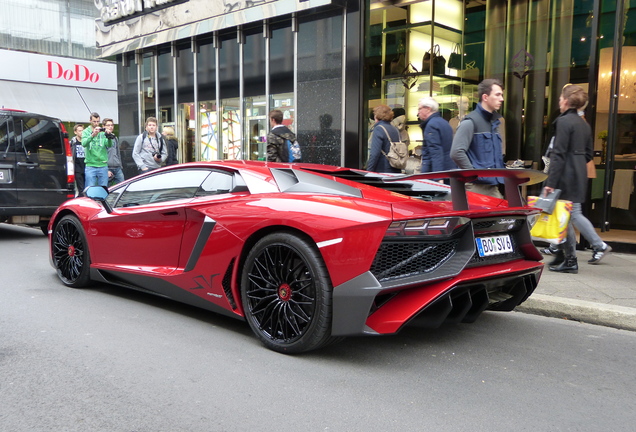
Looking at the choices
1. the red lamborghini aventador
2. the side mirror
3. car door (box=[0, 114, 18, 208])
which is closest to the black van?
car door (box=[0, 114, 18, 208])

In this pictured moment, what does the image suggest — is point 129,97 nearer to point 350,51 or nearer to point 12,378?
point 350,51

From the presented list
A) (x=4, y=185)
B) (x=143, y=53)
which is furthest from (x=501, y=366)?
(x=143, y=53)

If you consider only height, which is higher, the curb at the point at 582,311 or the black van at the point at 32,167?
the black van at the point at 32,167

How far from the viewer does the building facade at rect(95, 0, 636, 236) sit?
8.37 meters

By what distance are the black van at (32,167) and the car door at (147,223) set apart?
429 cm

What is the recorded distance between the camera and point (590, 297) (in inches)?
196

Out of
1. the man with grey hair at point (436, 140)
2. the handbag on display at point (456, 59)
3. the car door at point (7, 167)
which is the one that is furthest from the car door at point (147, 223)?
the handbag on display at point (456, 59)

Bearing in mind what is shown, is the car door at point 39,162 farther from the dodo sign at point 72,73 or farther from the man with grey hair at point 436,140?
the dodo sign at point 72,73

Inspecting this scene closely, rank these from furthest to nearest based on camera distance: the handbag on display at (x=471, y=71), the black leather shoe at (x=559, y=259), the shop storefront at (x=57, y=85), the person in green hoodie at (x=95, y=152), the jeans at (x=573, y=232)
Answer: the shop storefront at (x=57, y=85) → the person in green hoodie at (x=95, y=152) → the handbag on display at (x=471, y=71) → the black leather shoe at (x=559, y=259) → the jeans at (x=573, y=232)

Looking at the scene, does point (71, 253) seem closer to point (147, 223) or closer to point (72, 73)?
point (147, 223)

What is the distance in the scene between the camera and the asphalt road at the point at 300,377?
9.07 feet

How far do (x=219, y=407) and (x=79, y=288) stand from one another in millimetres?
3150

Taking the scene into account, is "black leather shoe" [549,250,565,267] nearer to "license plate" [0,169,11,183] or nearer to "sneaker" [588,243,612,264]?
"sneaker" [588,243,612,264]

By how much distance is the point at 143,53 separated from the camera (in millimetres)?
15234
